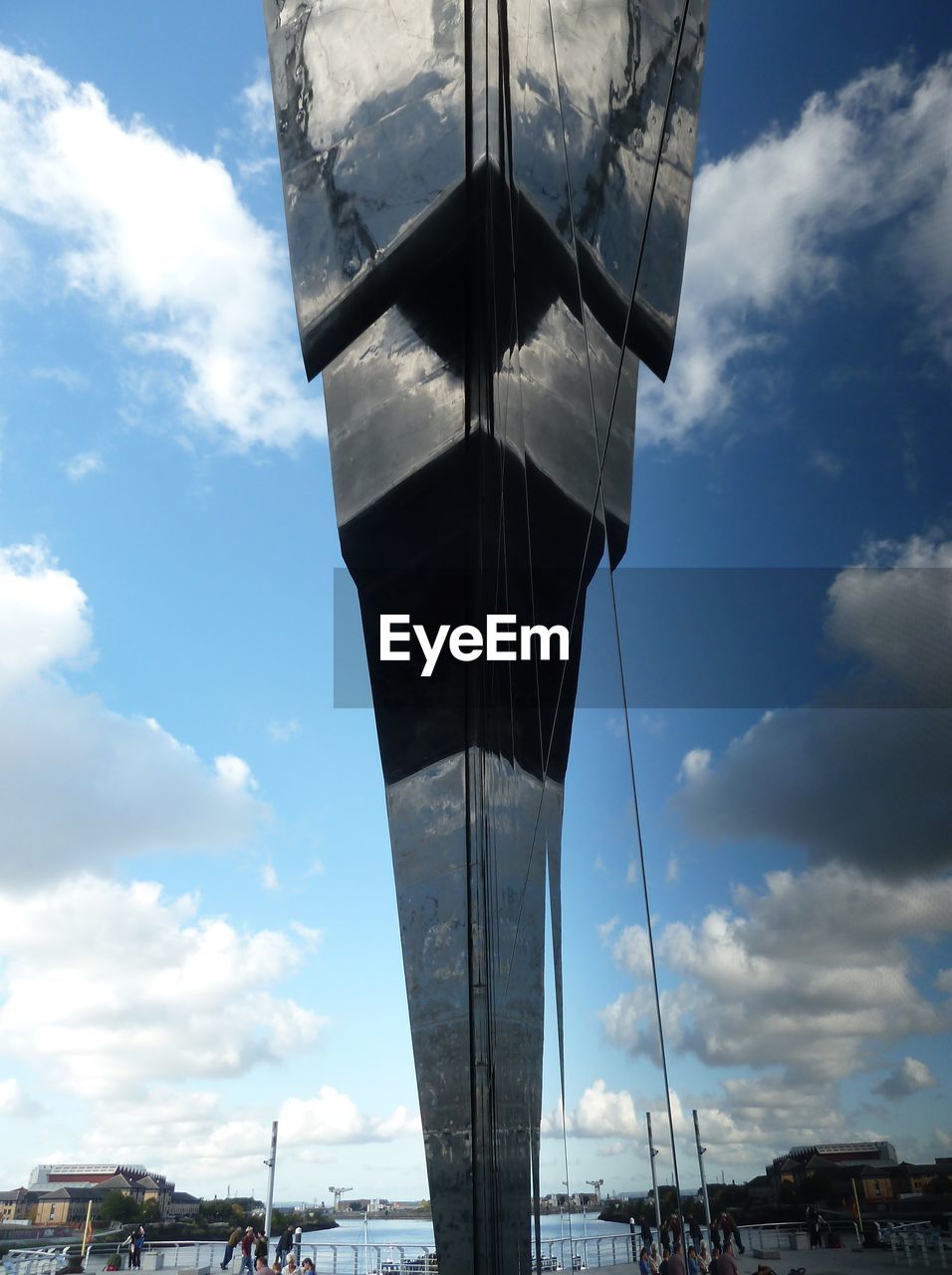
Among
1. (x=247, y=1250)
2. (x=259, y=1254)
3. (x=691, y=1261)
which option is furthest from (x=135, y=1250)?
(x=691, y=1261)

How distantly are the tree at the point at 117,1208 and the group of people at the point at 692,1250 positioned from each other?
169 ft

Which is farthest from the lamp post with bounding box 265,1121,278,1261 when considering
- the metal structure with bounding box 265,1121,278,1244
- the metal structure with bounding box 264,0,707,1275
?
the metal structure with bounding box 264,0,707,1275

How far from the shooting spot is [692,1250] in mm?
750

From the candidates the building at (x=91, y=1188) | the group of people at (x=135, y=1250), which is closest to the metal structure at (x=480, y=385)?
the group of people at (x=135, y=1250)

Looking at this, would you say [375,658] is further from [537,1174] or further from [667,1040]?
[667,1040]

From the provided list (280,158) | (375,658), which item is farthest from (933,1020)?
(280,158)

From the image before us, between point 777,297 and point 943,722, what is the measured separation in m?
0.32

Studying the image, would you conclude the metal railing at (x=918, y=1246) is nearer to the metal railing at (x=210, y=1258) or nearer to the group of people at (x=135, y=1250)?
the metal railing at (x=210, y=1258)

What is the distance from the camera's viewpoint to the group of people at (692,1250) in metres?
0.66

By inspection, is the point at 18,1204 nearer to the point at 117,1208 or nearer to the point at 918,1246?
the point at 117,1208

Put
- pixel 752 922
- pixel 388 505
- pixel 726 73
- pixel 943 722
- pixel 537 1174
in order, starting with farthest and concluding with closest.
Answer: pixel 388 505
pixel 537 1174
pixel 726 73
pixel 752 922
pixel 943 722

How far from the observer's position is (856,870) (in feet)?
1.58

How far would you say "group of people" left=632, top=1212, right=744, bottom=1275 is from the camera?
0.66 metres

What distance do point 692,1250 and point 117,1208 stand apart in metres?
53.9
